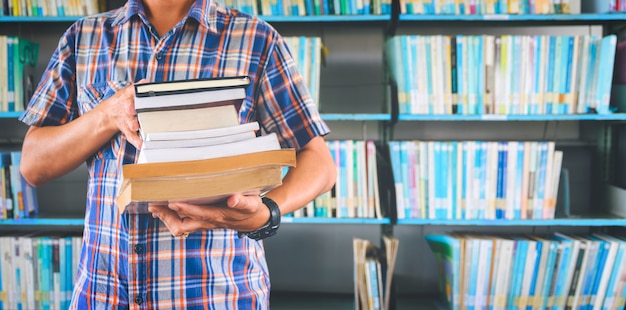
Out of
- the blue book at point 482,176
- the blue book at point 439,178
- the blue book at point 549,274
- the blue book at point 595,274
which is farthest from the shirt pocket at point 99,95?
the blue book at point 595,274

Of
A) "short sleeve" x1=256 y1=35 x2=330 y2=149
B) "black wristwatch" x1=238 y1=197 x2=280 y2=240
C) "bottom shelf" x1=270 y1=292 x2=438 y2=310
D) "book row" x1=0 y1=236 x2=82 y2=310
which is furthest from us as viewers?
"bottom shelf" x1=270 y1=292 x2=438 y2=310

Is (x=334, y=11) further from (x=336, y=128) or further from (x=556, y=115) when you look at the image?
(x=556, y=115)

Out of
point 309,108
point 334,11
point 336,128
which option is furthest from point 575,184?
point 309,108

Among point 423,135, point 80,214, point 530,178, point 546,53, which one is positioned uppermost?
point 546,53

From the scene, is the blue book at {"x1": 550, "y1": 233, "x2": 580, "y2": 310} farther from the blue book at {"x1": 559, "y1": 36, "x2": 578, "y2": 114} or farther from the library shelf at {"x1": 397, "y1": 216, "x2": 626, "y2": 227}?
the blue book at {"x1": 559, "y1": 36, "x2": 578, "y2": 114}

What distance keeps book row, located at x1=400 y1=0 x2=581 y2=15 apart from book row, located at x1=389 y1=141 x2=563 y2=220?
1.74 feet

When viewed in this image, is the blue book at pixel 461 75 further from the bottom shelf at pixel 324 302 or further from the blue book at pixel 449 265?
the bottom shelf at pixel 324 302

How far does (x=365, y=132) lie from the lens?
237cm

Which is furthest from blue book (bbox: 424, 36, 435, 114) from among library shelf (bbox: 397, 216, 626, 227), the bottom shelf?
the bottom shelf

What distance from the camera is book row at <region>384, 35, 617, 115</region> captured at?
1.98m

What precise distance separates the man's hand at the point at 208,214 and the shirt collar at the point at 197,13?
0.39 meters

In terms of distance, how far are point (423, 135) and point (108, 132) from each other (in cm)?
180

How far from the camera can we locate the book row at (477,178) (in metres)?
2.00

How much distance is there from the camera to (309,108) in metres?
0.97
